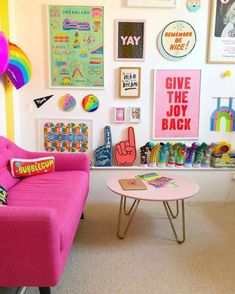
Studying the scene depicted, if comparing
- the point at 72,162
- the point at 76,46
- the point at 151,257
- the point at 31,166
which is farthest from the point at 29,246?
the point at 76,46

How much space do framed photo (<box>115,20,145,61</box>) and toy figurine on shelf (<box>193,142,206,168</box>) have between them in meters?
1.10

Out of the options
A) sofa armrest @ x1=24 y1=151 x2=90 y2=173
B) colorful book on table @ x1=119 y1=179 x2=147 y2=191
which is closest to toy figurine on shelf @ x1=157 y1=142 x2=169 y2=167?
colorful book on table @ x1=119 y1=179 x2=147 y2=191

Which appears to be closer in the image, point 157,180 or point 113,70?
point 157,180

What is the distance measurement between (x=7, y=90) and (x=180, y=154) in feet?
6.05

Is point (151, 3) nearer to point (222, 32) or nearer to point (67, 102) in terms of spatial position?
point (222, 32)

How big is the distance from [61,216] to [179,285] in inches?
33.1

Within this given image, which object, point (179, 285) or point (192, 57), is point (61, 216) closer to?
point (179, 285)

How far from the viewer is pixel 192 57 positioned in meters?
2.85

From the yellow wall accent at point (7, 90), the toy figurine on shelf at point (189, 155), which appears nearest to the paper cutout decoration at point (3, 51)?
the yellow wall accent at point (7, 90)

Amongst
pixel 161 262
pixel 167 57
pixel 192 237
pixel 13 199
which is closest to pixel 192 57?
pixel 167 57

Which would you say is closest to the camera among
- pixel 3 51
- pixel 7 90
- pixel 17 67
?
pixel 3 51

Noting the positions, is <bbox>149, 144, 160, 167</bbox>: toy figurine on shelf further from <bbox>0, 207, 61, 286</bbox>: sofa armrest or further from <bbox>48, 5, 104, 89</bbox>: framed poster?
<bbox>0, 207, 61, 286</bbox>: sofa armrest

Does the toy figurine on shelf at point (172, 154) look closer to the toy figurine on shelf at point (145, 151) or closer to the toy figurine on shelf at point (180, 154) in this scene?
the toy figurine on shelf at point (180, 154)

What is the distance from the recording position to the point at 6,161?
88.3 inches
